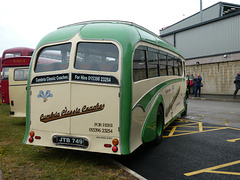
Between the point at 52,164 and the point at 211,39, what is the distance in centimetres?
2074

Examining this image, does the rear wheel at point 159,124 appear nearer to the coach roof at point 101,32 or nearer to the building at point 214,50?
the coach roof at point 101,32

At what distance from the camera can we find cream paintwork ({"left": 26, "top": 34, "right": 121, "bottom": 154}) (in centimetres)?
417

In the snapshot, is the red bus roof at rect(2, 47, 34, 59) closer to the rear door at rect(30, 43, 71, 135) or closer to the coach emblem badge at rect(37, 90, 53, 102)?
the rear door at rect(30, 43, 71, 135)

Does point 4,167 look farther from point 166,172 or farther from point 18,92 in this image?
point 18,92

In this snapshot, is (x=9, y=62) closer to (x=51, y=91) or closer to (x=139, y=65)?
(x=51, y=91)

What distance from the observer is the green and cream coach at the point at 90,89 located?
4172mm

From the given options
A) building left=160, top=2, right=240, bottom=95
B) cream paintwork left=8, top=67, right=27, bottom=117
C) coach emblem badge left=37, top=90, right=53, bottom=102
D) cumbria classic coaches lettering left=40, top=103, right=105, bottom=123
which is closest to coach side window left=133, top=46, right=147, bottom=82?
cumbria classic coaches lettering left=40, top=103, right=105, bottom=123

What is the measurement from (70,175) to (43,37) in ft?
9.78

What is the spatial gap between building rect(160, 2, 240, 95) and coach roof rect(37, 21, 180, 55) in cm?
1705

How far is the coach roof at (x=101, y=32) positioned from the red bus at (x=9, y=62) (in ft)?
18.0

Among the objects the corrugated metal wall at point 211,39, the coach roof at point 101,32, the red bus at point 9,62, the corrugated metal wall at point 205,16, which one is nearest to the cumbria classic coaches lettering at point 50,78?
the coach roof at point 101,32

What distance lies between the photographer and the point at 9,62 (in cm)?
1137

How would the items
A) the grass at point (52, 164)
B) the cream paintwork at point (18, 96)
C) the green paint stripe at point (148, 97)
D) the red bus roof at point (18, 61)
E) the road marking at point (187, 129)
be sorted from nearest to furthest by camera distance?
the grass at point (52, 164) → the green paint stripe at point (148, 97) → the road marking at point (187, 129) → the cream paintwork at point (18, 96) → the red bus roof at point (18, 61)

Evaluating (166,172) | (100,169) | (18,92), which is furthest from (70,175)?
(18,92)
